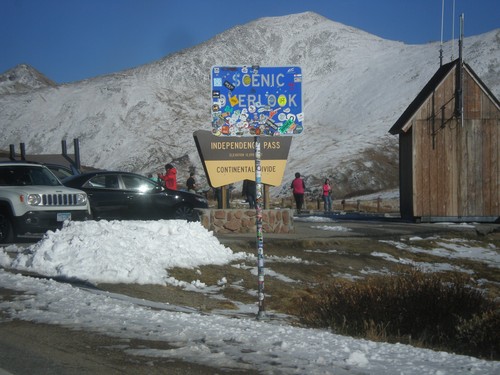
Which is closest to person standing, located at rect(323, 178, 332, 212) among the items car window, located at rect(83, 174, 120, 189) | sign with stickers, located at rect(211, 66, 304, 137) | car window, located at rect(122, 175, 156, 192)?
car window, located at rect(122, 175, 156, 192)

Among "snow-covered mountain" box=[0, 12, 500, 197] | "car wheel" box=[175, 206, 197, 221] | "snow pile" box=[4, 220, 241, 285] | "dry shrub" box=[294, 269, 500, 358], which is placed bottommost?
"dry shrub" box=[294, 269, 500, 358]

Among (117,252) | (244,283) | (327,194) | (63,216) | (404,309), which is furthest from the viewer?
(327,194)

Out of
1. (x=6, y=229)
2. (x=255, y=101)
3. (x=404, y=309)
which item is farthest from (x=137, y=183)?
(x=404, y=309)

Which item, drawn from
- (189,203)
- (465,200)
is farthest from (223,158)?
(465,200)

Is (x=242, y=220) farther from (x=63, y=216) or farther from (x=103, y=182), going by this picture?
(x=63, y=216)

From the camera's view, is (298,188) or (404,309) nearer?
(404,309)

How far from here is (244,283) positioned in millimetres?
13383

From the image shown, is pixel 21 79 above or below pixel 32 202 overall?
above

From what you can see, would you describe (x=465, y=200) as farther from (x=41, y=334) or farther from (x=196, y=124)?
(x=196, y=124)

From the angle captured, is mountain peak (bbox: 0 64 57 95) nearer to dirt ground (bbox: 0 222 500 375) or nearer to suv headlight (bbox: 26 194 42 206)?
dirt ground (bbox: 0 222 500 375)

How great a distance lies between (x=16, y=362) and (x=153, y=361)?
1.25 metres

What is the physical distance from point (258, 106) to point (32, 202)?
7494 millimetres

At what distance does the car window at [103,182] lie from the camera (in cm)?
1982

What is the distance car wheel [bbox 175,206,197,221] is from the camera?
20.5m
